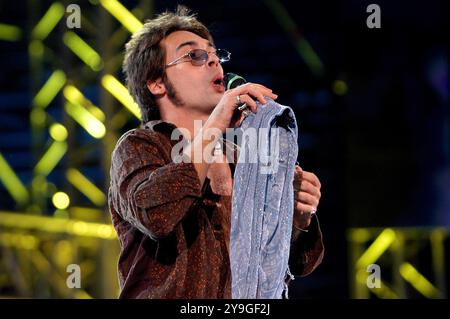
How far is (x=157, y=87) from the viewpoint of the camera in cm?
258

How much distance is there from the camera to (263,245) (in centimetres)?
226

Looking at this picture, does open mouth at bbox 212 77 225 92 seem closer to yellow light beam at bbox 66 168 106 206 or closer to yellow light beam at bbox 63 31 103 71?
yellow light beam at bbox 63 31 103 71

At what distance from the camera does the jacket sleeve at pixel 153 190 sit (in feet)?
6.85

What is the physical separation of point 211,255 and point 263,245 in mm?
142

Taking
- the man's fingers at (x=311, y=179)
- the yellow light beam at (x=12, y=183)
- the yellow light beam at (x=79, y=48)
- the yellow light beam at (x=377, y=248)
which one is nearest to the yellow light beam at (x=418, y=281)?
the yellow light beam at (x=377, y=248)

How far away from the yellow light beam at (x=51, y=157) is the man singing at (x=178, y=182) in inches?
136

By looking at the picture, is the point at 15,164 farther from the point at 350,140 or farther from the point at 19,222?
the point at 350,140

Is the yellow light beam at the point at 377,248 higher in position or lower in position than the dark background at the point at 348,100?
lower

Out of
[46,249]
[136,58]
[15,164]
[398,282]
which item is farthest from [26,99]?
[136,58]

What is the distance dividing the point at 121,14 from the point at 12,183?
247 centimetres

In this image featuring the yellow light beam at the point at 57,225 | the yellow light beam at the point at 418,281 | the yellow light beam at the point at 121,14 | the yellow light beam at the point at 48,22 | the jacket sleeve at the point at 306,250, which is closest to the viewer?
the jacket sleeve at the point at 306,250

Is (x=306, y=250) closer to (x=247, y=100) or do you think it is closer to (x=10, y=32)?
(x=247, y=100)

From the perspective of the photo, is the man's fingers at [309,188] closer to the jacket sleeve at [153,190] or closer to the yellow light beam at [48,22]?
the jacket sleeve at [153,190]

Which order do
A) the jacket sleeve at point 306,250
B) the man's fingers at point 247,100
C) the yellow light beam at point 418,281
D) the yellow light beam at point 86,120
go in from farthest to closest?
the yellow light beam at point 418,281, the yellow light beam at point 86,120, the jacket sleeve at point 306,250, the man's fingers at point 247,100
